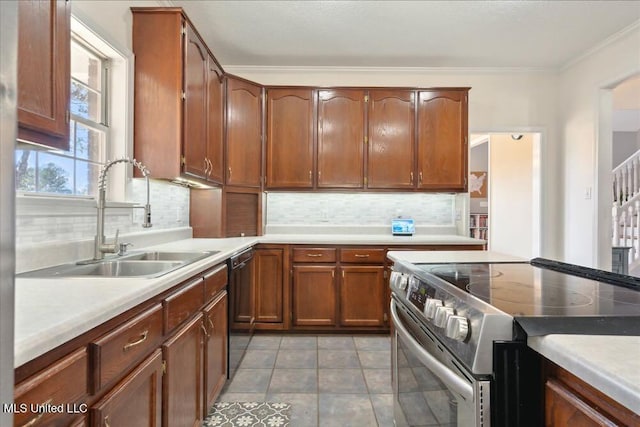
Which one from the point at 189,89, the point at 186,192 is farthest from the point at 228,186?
the point at 189,89

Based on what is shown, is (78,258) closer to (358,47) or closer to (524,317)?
(524,317)

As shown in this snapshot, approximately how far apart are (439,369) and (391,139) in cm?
278

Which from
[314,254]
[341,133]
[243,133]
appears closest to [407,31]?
[341,133]

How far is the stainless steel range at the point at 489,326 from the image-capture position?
736 mm

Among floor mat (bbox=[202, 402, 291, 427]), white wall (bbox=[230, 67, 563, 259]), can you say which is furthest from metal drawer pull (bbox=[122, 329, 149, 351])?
white wall (bbox=[230, 67, 563, 259])

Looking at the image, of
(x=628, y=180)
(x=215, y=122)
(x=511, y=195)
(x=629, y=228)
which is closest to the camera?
(x=215, y=122)

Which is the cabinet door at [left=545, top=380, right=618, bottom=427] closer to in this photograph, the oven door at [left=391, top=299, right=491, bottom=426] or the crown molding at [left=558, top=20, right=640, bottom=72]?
the oven door at [left=391, top=299, right=491, bottom=426]

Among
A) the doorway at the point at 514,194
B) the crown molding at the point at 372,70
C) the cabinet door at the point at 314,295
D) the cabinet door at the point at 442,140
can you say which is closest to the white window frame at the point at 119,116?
the cabinet door at the point at 314,295

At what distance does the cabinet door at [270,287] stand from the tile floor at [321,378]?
19cm

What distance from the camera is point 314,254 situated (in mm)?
3145

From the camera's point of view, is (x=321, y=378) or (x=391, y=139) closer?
(x=321, y=378)

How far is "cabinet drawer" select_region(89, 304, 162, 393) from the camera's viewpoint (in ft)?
2.77

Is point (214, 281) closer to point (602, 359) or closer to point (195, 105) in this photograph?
point (195, 105)

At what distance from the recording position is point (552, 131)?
3828 millimetres
